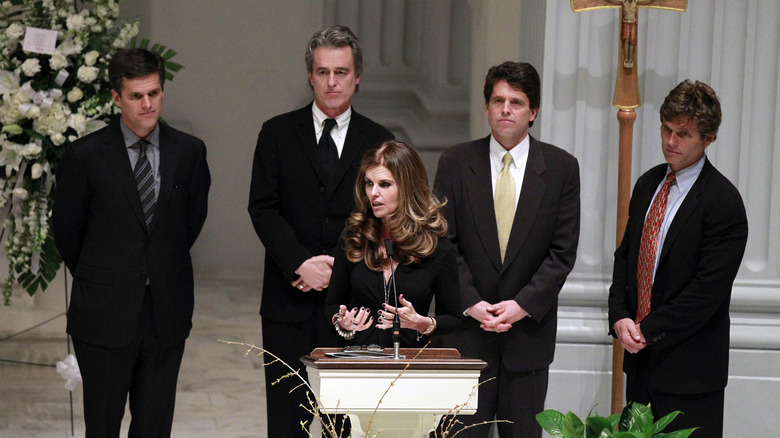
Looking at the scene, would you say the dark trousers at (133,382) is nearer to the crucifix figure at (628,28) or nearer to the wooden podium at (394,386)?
the wooden podium at (394,386)

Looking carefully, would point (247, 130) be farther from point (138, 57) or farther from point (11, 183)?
point (138, 57)

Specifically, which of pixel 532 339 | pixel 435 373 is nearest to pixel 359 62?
pixel 532 339

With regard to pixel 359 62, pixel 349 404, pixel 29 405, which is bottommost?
pixel 29 405

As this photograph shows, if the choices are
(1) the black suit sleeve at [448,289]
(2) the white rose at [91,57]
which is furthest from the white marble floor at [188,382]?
(1) the black suit sleeve at [448,289]

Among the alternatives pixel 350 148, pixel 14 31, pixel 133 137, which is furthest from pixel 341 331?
pixel 14 31

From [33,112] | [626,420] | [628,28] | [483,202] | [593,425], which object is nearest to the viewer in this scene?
[593,425]

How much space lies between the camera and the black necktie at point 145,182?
3.76 metres

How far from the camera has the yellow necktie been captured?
383 centimetres

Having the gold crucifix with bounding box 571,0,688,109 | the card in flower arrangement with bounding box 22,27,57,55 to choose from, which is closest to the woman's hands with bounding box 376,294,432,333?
the gold crucifix with bounding box 571,0,688,109

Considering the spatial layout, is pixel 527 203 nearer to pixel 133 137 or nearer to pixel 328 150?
pixel 328 150

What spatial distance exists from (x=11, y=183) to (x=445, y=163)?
2.51 metres

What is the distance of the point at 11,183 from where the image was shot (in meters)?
5.22

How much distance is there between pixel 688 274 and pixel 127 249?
2033 mm

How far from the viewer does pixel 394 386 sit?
7.75ft
